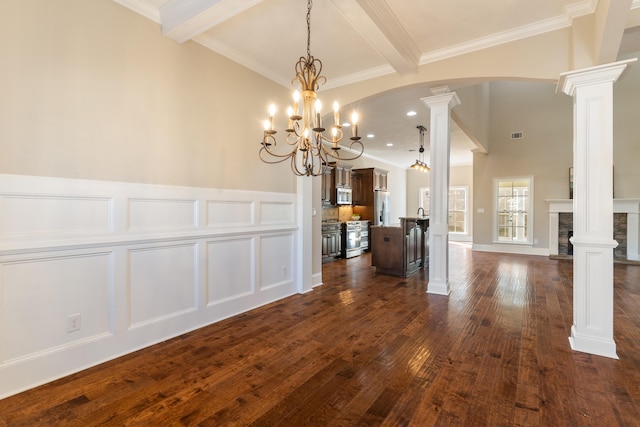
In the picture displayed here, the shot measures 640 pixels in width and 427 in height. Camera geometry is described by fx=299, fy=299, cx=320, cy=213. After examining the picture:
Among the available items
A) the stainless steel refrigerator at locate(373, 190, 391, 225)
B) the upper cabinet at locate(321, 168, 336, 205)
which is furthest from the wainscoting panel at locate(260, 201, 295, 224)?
the stainless steel refrigerator at locate(373, 190, 391, 225)

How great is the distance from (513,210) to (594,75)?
6.66 meters

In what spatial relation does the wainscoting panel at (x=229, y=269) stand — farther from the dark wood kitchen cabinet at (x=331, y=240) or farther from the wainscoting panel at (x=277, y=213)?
the dark wood kitchen cabinet at (x=331, y=240)

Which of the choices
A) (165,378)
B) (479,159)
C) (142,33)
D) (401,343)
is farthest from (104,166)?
(479,159)

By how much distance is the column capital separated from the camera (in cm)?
238

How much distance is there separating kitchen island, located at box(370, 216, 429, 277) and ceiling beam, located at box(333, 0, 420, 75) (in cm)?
281

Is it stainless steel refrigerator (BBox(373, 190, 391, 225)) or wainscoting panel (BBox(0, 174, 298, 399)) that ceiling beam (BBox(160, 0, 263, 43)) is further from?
stainless steel refrigerator (BBox(373, 190, 391, 225))

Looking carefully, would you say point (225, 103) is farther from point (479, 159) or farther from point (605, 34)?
point (479, 159)

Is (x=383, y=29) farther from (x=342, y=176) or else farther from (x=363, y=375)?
(x=342, y=176)

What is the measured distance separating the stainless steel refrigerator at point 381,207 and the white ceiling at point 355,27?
191 inches

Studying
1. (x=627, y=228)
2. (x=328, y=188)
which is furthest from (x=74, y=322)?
(x=627, y=228)

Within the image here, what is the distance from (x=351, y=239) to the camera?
7.57 metres

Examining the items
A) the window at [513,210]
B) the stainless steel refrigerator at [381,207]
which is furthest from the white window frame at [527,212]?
the stainless steel refrigerator at [381,207]

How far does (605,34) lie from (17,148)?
420 cm

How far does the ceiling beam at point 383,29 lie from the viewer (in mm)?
2420
